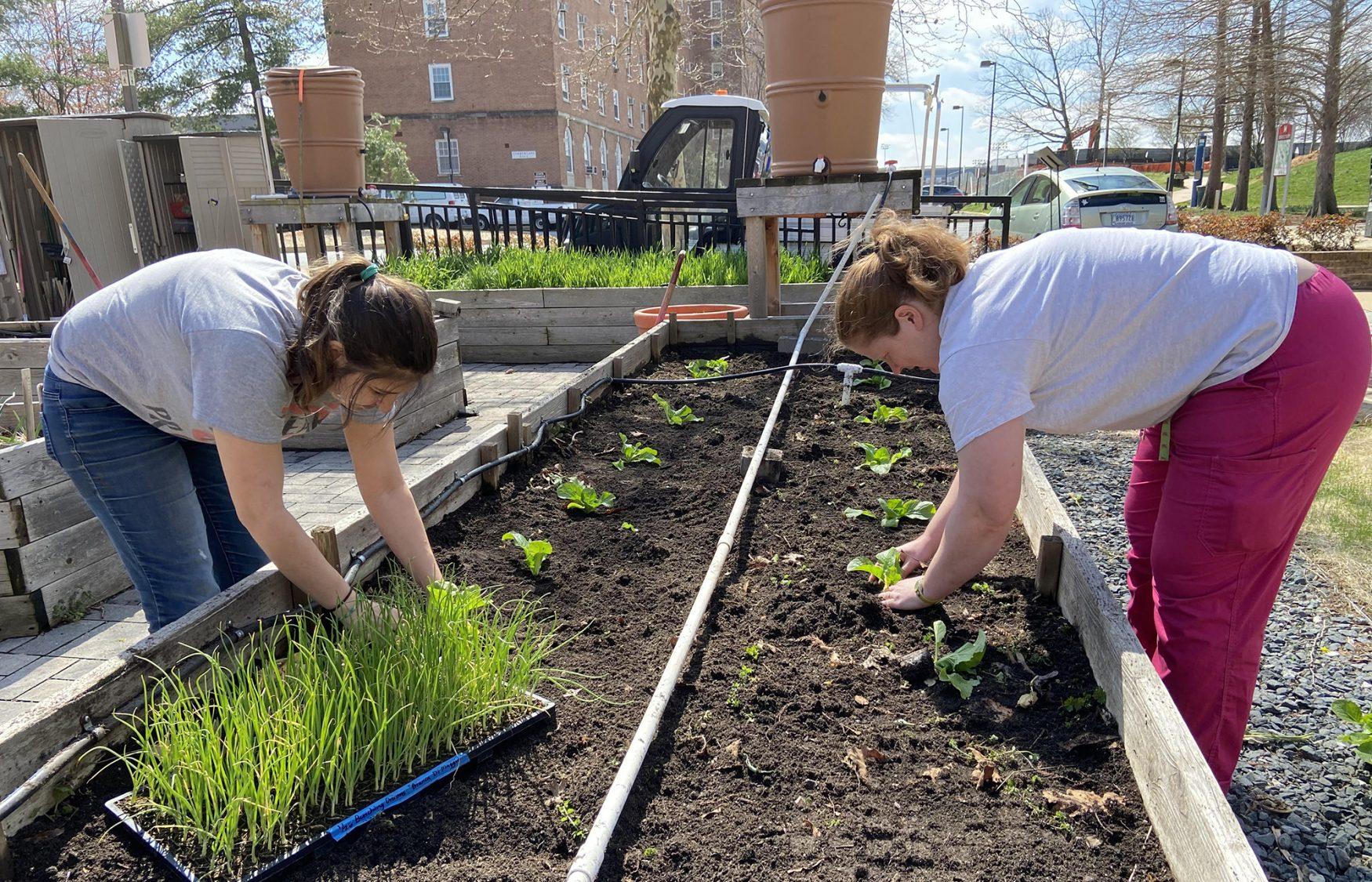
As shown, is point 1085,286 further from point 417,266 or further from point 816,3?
point 417,266

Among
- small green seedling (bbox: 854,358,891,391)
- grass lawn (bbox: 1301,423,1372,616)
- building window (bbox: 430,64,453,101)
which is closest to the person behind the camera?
grass lawn (bbox: 1301,423,1372,616)

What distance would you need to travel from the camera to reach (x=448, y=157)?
3806 cm

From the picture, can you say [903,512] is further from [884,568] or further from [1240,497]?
[1240,497]

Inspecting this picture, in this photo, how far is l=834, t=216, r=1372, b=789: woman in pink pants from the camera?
177cm

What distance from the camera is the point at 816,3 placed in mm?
5289

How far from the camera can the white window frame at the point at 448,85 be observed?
3672 centimetres

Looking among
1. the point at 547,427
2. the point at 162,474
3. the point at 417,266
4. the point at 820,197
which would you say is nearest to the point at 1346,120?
the point at 820,197

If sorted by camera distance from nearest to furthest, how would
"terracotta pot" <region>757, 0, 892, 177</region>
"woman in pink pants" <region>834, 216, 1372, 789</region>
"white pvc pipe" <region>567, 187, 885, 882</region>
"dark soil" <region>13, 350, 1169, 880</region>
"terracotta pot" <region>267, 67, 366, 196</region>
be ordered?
1. "white pvc pipe" <region>567, 187, 885, 882</region>
2. "dark soil" <region>13, 350, 1169, 880</region>
3. "woman in pink pants" <region>834, 216, 1372, 789</region>
4. "terracotta pot" <region>757, 0, 892, 177</region>
5. "terracotta pot" <region>267, 67, 366, 196</region>

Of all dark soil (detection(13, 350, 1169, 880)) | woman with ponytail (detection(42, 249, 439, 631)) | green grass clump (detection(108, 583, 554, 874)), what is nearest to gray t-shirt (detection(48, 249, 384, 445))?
woman with ponytail (detection(42, 249, 439, 631))

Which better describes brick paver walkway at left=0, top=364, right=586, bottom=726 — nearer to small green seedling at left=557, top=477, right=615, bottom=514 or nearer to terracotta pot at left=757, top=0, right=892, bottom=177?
small green seedling at left=557, top=477, right=615, bottom=514

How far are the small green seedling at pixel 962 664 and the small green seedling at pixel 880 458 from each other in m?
1.38

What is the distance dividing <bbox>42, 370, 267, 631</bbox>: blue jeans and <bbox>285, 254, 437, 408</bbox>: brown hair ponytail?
678 millimetres

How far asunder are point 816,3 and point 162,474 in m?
4.70

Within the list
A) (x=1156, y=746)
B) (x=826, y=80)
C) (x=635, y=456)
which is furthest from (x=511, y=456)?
(x=826, y=80)
